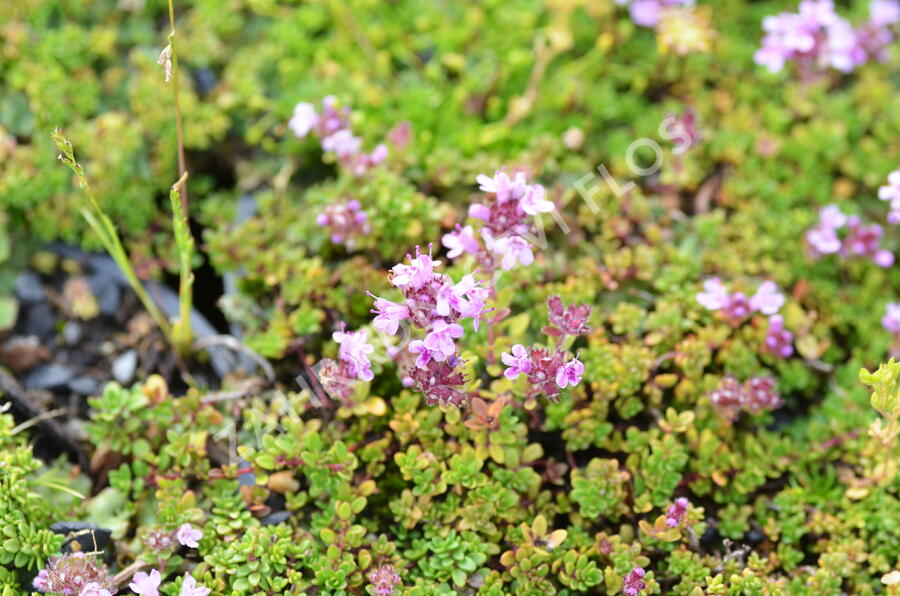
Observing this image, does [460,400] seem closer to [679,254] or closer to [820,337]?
[679,254]

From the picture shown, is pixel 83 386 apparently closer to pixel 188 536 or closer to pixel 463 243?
pixel 188 536

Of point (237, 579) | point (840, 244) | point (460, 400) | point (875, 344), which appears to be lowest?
point (875, 344)

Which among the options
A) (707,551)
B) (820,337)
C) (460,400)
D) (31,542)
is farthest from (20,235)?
(820,337)

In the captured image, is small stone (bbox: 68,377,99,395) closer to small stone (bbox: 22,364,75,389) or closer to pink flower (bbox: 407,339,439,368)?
small stone (bbox: 22,364,75,389)

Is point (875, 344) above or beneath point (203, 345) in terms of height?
beneath

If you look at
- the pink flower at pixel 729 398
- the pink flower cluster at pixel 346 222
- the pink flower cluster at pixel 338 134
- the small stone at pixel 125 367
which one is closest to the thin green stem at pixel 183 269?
the small stone at pixel 125 367

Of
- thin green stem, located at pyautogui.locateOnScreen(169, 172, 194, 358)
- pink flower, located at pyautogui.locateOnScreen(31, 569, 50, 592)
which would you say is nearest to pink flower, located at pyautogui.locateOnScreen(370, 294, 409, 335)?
thin green stem, located at pyautogui.locateOnScreen(169, 172, 194, 358)
